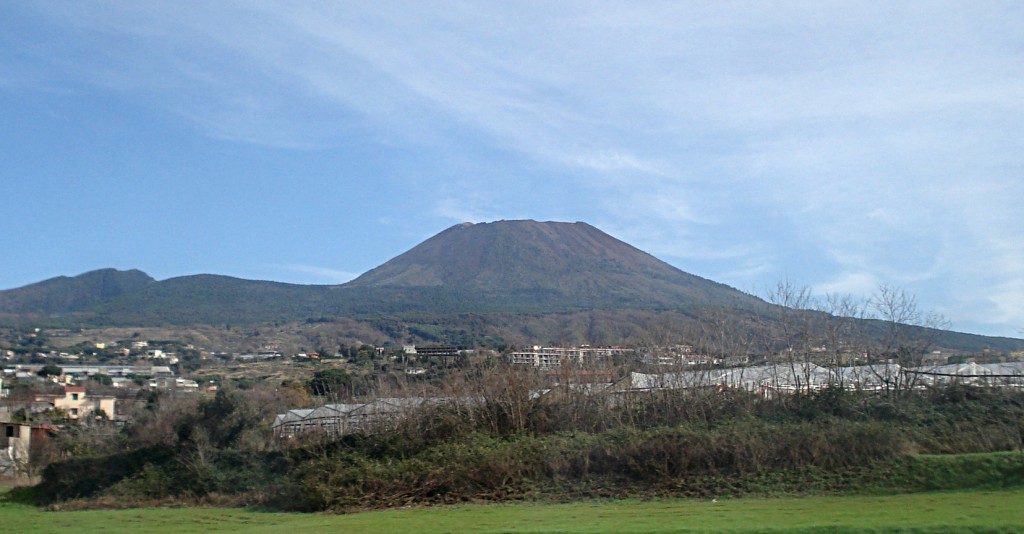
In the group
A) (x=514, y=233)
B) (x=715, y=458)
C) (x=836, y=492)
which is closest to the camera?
(x=836, y=492)

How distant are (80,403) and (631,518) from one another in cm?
4310

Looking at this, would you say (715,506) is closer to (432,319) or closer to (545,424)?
(545,424)

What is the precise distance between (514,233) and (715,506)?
10223cm

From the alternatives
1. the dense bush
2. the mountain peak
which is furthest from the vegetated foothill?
the dense bush

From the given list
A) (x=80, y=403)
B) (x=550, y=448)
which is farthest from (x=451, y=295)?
(x=550, y=448)

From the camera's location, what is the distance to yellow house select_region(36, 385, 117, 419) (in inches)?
1857

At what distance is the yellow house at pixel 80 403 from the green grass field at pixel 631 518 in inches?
1099

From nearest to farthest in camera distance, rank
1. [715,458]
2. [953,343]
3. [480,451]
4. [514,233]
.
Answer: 1. [715,458]
2. [480,451]
3. [953,343]
4. [514,233]

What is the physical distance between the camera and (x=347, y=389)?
37.6 m

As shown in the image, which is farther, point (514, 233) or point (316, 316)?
point (514, 233)

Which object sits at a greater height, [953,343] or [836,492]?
[953,343]

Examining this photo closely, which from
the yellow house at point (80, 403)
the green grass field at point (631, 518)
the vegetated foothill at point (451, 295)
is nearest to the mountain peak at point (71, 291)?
the vegetated foothill at point (451, 295)

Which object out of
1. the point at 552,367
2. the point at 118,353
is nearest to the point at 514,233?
the point at 118,353

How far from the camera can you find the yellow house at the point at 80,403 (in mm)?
47156
